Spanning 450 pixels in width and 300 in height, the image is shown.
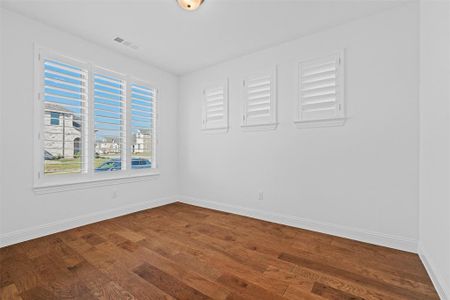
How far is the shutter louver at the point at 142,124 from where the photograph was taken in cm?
368

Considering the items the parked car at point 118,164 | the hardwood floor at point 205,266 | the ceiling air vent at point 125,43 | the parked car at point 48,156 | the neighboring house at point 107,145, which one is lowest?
the hardwood floor at point 205,266

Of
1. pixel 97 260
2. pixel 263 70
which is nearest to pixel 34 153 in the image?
pixel 97 260

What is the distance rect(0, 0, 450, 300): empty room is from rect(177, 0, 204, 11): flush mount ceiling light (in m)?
0.03

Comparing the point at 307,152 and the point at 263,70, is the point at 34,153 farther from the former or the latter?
the point at 307,152

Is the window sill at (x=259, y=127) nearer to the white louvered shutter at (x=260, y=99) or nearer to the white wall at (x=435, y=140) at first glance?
the white louvered shutter at (x=260, y=99)

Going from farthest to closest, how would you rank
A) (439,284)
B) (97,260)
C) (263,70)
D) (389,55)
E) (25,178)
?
(263,70), (25,178), (389,55), (97,260), (439,284)

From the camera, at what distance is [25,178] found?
2.47 meters

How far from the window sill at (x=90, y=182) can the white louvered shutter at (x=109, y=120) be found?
0.16 metres

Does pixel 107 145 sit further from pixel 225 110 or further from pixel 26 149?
pixel 225 110

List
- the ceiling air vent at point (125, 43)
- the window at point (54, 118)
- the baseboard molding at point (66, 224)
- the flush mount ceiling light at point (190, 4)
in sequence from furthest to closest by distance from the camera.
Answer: the ceiling air vent at point (125, 43) → the window at point (54, 118) → the baseboard molding at point (66, 224) → the flush mount ceiling light at point (190, 4)

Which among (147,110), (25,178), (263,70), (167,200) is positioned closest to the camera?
(25,178)

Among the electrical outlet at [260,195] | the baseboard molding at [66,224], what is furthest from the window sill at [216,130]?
the baseboard molding at [66,224]

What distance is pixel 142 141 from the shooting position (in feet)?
12.6

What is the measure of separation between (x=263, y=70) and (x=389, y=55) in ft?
5.26
